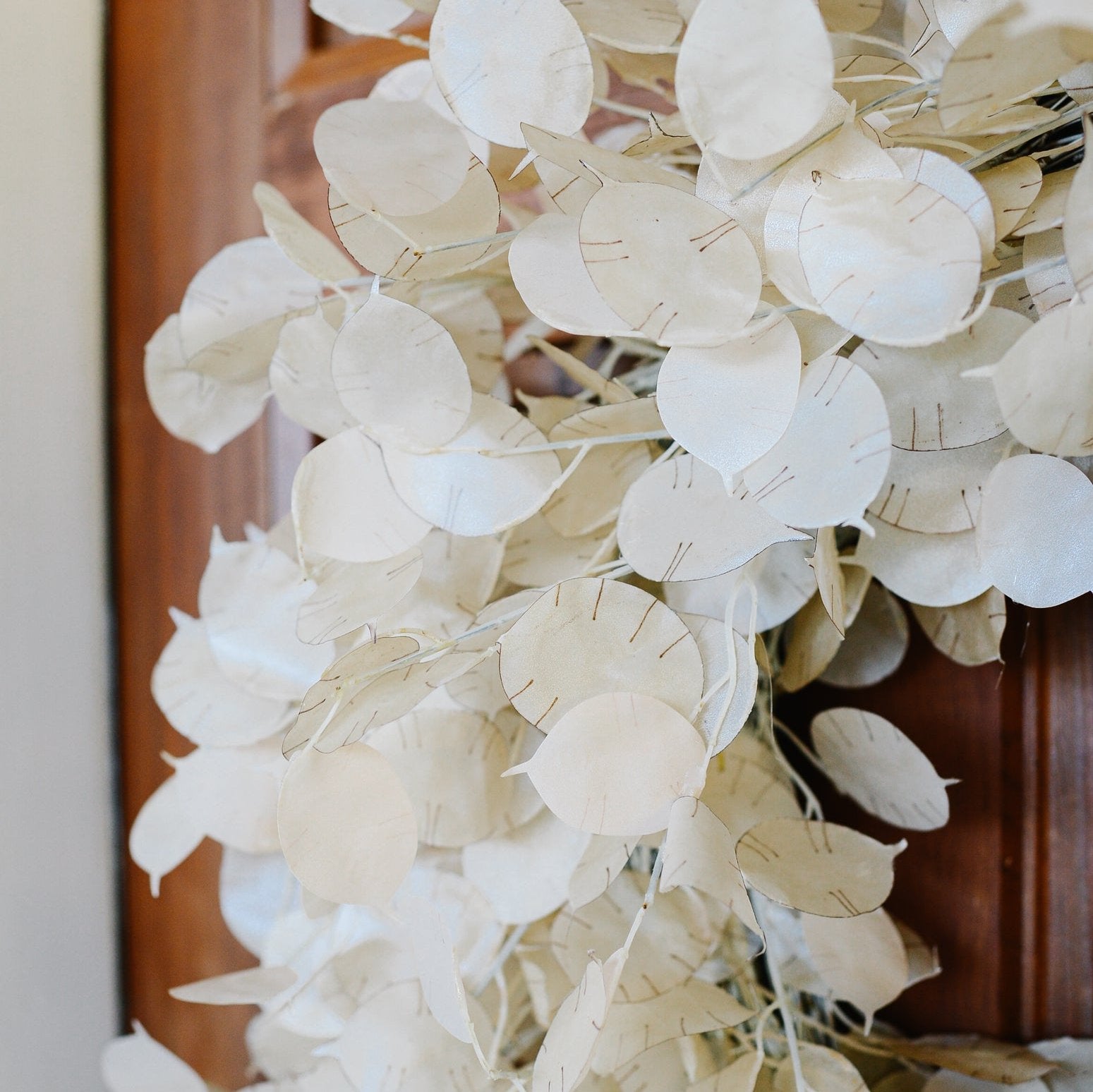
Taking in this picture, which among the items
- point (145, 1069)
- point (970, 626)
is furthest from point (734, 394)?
point (145, 1069)

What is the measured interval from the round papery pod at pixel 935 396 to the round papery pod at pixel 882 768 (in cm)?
10

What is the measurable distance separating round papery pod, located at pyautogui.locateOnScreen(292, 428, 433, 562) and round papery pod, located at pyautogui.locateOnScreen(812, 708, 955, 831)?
146 mm

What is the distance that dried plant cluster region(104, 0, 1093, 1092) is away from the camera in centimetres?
22

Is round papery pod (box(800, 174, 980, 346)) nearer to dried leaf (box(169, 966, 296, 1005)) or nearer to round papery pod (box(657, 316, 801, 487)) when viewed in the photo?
round papery pod (box(657, 316, 801, 487))

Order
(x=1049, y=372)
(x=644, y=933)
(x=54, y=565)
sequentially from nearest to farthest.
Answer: (x=1049, y=372), (x=644, y=933), (x=54, y=565)

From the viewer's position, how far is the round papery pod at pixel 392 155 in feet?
0.82

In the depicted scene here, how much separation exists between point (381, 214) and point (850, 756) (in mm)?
217

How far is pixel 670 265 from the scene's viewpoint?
23cm

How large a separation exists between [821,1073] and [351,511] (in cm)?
23

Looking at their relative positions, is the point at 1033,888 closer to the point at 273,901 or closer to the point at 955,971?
the point at 955,971

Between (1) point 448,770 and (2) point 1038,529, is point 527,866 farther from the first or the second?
(2) point 1038,529

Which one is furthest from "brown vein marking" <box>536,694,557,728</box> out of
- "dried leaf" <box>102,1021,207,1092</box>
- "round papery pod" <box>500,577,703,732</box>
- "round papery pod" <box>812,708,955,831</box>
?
"dried leaf" <box>102,1021,207,1092</box>

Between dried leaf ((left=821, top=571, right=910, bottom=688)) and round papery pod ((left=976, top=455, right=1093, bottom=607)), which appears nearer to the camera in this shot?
round papery pod ((left=976, top=455, right=1093, bottom=607))

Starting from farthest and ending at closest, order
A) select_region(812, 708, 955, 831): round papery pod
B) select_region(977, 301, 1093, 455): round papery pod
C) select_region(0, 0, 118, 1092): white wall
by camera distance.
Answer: select_region(0, 0, 118, 1092): white wall < select_region(812, 708, 955, 831): round papery pod < select_region(977, 301, 1093, 455): round papery pod
